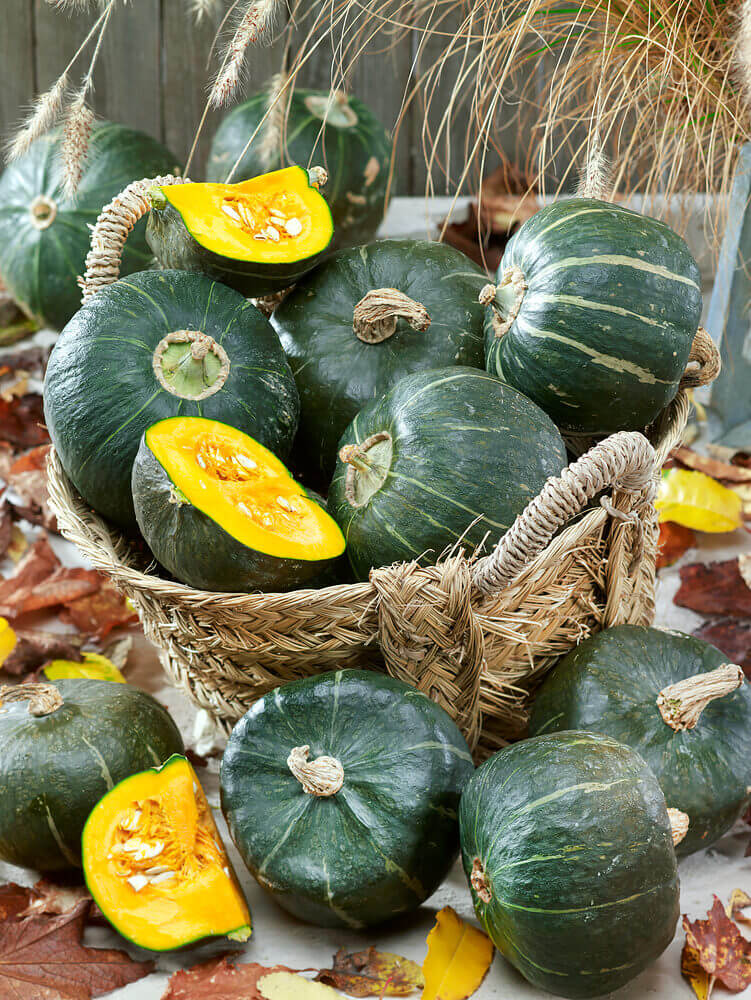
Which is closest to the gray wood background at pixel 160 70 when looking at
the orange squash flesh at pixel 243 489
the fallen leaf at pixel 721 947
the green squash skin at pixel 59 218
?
the green squash skin at pixel 59 218

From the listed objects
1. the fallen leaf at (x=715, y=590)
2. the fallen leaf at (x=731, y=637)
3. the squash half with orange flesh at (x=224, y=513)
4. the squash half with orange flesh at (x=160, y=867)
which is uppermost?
the squash half with orange flesh at (x=224, y=513)

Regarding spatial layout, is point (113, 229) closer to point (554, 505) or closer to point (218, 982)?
point (554, 505)

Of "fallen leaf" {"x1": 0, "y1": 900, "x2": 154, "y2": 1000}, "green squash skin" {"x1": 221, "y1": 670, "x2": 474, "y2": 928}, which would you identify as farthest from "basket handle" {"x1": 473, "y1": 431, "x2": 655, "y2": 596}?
"fallen leaf" {"x1": 0, "y1": 900, "x2": 154, "y2": 1000}

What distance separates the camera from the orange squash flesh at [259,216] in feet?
5.15

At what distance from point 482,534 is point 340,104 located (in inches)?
85.8

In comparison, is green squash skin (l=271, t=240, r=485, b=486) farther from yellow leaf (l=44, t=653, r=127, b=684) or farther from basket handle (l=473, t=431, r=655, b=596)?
yellow leaf (l=44, t=653, r=127, b=684)

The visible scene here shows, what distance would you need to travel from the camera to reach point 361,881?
1.18 m

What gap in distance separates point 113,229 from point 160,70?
2218 mm

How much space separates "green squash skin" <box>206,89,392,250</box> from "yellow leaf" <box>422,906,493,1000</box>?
2.29 metres

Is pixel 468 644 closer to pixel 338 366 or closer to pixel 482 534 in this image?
pixel 482 534

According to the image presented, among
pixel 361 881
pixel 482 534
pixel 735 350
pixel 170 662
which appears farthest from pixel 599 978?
pixel 735 350

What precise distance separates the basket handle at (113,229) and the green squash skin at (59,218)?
1.12 m

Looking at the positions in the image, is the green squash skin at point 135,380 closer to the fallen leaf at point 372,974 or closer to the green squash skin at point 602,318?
the green squash skin at point 602,318

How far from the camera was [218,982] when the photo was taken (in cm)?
118
